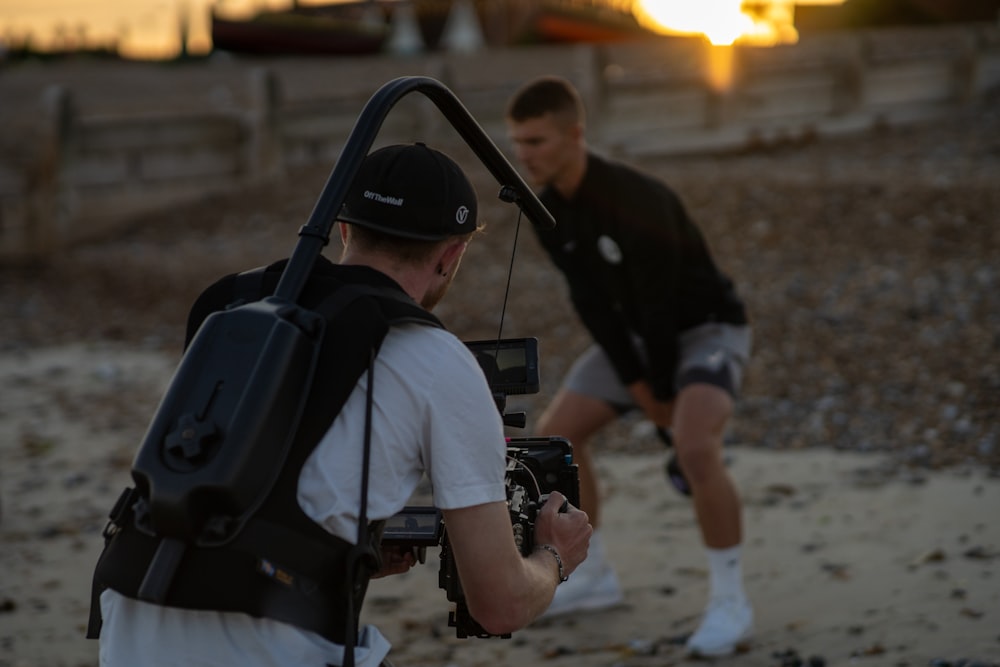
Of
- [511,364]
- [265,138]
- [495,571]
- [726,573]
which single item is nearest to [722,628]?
[726,573]

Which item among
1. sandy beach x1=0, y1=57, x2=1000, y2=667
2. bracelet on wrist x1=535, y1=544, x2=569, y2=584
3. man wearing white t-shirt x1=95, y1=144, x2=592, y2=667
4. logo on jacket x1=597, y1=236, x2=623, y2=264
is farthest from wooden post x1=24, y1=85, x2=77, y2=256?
bracelet on wrist x1=535, y1=544, x2=569, y2=584

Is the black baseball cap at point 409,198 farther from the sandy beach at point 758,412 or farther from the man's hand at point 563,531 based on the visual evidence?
the sandy beach at point 758,412

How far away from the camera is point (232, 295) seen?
2.56 meters

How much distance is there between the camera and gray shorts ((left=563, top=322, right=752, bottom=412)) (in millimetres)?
5188

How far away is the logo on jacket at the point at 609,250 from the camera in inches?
208

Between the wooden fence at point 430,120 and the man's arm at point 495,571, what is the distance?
14.3 m

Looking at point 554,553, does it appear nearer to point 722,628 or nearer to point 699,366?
point 722,628

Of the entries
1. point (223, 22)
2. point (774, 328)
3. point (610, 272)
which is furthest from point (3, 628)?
point (223, 22)

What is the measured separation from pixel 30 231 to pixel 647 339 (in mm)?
12425

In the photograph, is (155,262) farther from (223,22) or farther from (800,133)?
(223,22)

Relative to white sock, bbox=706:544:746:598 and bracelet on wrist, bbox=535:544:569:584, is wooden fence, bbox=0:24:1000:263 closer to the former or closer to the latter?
white sock, bbox=706:544:746:598

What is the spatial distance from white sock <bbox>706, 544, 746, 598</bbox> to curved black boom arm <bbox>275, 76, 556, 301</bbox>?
261 cm

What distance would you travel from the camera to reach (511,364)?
3059 millimetres

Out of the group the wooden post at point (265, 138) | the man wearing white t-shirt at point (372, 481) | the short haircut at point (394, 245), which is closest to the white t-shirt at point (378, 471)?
the man wearing white t-shirt at point (372, 481)
